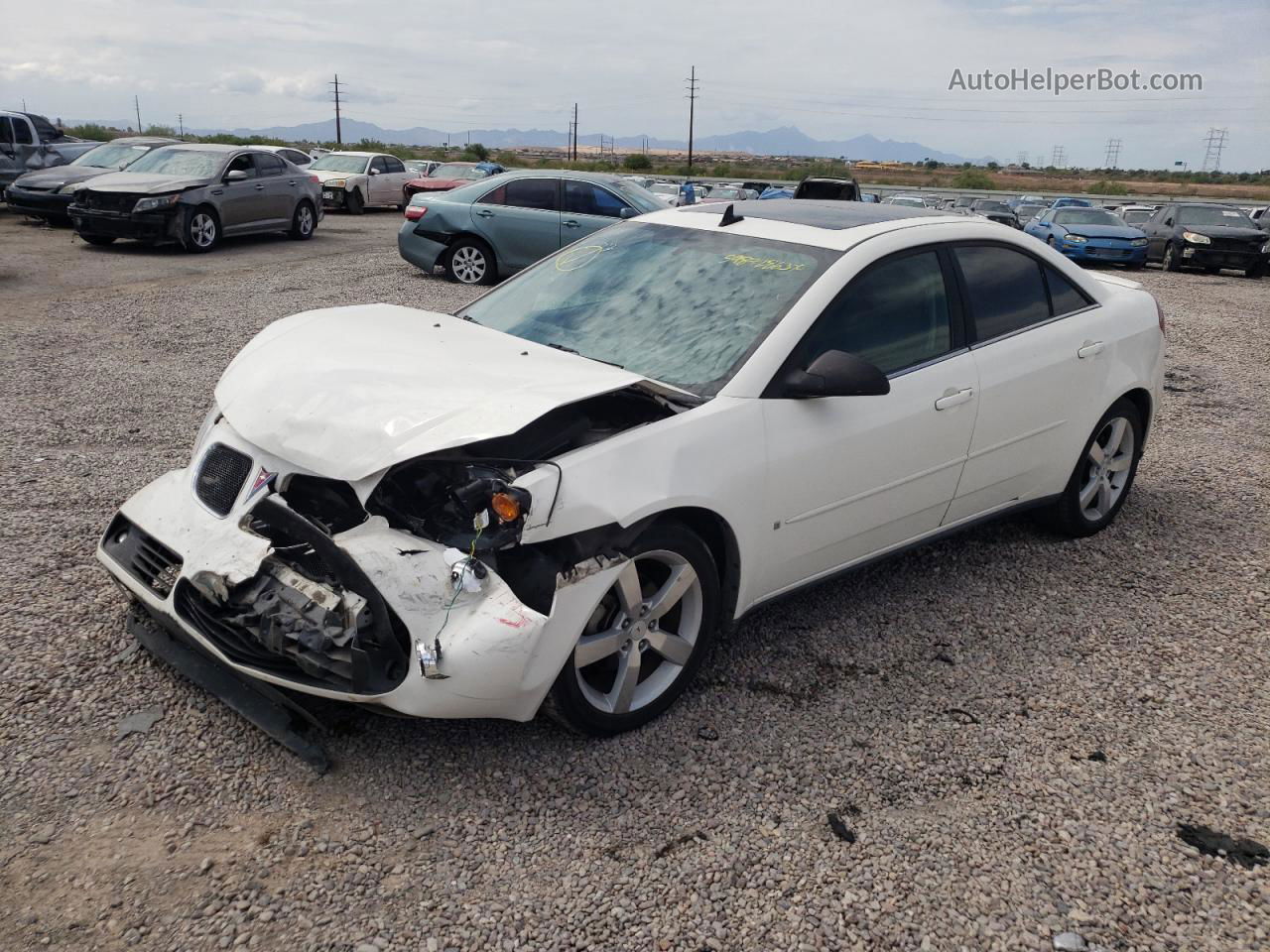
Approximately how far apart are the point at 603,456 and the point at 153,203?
13623mm

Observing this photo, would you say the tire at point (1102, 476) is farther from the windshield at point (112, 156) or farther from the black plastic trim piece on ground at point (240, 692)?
the windshield at point (112, 156)

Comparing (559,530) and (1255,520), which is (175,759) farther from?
(1255,520)

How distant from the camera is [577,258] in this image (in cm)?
473

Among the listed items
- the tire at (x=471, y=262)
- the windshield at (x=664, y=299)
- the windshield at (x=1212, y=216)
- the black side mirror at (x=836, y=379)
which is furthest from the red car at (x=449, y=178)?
the black side mirror at (x=836, y=379)

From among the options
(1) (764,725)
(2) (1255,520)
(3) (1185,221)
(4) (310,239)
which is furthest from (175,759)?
(3) (1185,221)

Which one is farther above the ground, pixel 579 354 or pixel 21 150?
pixel 21 150

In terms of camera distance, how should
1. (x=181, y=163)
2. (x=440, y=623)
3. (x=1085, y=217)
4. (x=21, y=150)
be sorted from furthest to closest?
(x=1085, y=217), (x=21, y=150), (x=181, y=163), (x=440, y=623)

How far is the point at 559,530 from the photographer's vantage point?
3.04 metres

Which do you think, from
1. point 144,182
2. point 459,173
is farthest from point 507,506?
point 459,173

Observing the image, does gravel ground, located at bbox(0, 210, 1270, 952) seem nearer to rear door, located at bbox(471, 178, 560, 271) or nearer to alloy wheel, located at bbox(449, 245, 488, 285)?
rear door, located at bbox(471, 178, 560, 271)

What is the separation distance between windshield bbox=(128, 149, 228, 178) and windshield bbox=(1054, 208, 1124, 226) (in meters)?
16.7

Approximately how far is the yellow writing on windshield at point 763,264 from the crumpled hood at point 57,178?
16.3 metres

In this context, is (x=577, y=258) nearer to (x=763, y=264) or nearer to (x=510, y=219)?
(x=763, y=264)

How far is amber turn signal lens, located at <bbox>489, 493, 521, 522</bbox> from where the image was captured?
2975 millimetres
